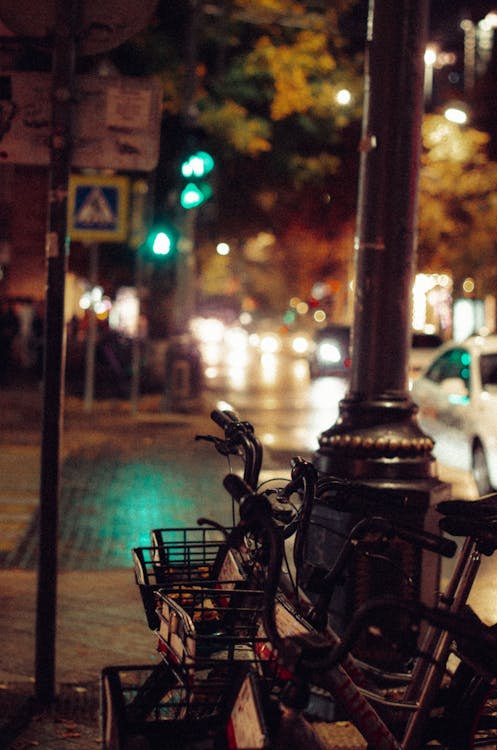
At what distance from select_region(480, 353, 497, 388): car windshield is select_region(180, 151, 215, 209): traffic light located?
194 inches

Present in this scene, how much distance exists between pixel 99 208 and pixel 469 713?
28.0 ft

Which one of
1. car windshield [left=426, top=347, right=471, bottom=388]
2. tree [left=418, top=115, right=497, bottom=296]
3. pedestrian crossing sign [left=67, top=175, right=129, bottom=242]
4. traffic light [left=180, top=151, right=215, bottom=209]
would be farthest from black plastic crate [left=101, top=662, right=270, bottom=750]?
tree [left=418, top=115, right=497, bottom=296]

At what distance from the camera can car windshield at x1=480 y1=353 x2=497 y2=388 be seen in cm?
1198

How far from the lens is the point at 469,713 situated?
11.4 ft

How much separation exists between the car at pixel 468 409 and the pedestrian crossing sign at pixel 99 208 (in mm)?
3942

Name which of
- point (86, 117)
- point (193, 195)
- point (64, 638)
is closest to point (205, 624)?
point (86, 117)

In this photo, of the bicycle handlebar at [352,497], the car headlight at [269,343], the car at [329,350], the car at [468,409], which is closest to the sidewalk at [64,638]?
the bicycle handlebar at [352,497]

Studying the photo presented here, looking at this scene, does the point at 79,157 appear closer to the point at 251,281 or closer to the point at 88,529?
the point at 88,529

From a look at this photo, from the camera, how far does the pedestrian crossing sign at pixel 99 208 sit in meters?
11.3

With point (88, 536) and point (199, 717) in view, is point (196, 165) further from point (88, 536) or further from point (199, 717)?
point (199, 717)

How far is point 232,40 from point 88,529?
14615 mm

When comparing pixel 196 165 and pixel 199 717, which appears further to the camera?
pixel 196 165

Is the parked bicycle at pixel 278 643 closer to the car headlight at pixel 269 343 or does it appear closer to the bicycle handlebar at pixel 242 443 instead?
the bicycle handlebar at pixel 242 443

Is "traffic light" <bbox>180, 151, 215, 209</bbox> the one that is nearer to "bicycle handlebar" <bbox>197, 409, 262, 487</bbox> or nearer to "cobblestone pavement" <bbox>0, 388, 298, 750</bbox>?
"cobblestone pavement" <bbox>0, 388, 298, 750</bbox>
